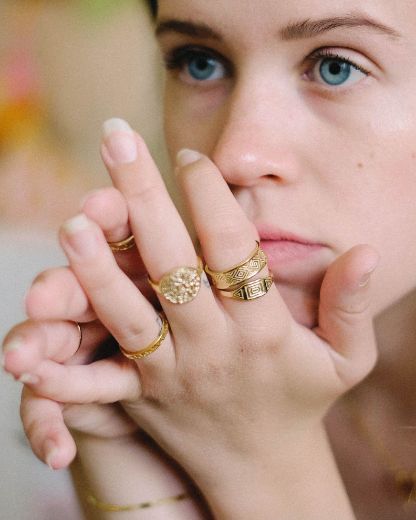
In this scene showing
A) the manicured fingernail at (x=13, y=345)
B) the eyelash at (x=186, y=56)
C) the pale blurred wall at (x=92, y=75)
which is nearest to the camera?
the manicured fingernail at (x=13, y=345)

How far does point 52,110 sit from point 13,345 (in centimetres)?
78

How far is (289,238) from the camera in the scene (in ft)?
1.97

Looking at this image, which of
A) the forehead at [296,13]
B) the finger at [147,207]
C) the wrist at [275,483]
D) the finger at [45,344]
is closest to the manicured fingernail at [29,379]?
the finger at [45,344]

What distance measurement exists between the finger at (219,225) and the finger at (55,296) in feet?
0.34

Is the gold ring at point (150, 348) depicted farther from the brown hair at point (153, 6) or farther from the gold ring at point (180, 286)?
the brown hair at point (153, 6)

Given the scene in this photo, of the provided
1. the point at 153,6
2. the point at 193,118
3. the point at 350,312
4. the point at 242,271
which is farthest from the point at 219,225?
the point at 153,6

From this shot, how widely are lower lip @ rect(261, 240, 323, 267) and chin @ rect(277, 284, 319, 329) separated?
37 mm

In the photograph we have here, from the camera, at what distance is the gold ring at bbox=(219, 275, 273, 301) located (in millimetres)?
513

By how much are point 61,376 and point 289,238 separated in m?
0.24

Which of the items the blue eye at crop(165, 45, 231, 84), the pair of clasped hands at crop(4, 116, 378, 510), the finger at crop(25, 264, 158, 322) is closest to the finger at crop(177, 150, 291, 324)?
the pair of clasped hands at crop(4, 116, 378, 510)

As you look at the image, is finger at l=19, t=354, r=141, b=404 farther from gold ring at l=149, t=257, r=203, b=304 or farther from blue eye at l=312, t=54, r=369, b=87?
blue eye at l=312, t=54, r=369, b=87

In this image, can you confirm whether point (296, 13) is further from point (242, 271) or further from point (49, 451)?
point (49, 451)

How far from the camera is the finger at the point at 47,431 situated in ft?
1.47

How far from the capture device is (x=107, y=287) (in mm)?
474
